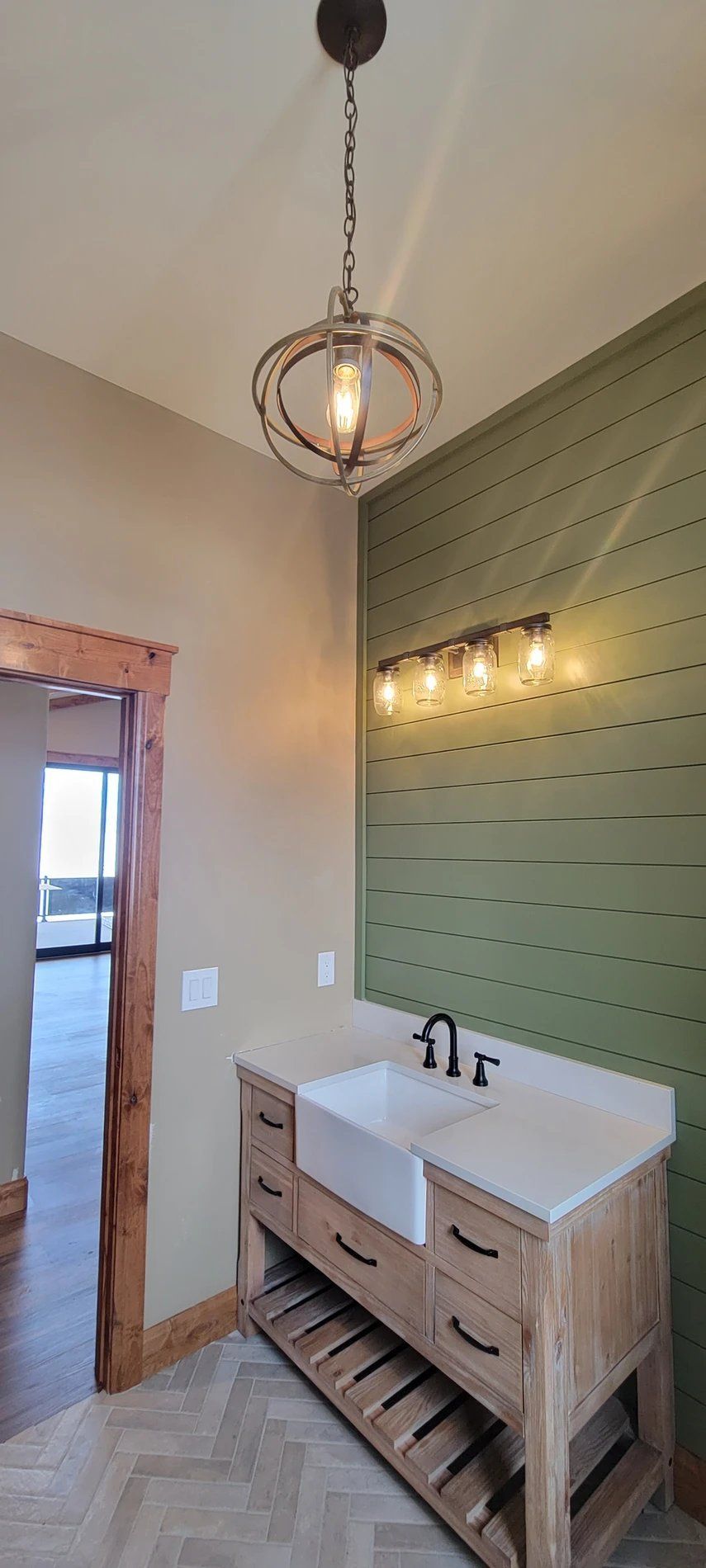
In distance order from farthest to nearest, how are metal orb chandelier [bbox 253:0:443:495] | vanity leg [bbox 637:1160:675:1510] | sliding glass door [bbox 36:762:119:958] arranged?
1. sliding glass door [bbox 36:762:119:958]
2. vanity leg [bbox 637:1160:675:1510]
3. metal orb chandelier [bbox 253:0:443:495]

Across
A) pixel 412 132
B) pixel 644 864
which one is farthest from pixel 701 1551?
pixel 412 132

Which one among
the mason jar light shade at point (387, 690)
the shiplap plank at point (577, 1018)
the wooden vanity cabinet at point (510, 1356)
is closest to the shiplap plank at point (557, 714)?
the mason jar light shade at point (387, 690)

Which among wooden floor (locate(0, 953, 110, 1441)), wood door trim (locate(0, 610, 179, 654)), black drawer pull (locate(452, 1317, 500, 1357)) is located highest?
wood door trim (locate(0, 610, 179, 654))

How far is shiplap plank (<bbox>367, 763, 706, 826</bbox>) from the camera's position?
5.49 feet

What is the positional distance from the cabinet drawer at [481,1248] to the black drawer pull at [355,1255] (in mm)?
265

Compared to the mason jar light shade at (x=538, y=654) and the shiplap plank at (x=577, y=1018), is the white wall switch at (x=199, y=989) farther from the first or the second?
the mason jar light shade at (x=538, y=654)

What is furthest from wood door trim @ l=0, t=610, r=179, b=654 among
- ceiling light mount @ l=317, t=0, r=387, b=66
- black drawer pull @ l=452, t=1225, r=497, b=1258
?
black drawer pull @ l=452, t=1225, r=497, b=1258

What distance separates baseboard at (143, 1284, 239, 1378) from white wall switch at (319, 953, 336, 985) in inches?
39.1

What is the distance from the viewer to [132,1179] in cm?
196

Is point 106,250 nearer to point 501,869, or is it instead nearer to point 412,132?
point 412,132

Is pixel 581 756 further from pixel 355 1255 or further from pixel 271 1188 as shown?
pixel 271 1188

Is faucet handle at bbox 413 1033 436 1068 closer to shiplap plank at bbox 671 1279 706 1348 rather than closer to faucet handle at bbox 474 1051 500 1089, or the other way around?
faucet handle at bbox 474 1051 500 1089

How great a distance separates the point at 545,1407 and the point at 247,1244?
1.18 metres

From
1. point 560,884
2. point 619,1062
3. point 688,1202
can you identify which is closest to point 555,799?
point 560,884
